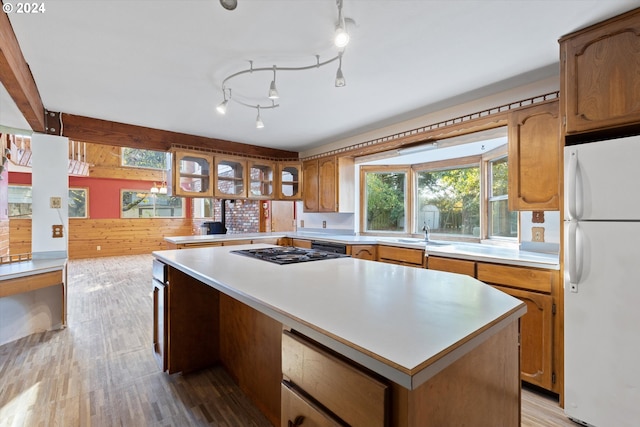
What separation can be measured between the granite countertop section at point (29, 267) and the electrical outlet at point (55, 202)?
0.53m

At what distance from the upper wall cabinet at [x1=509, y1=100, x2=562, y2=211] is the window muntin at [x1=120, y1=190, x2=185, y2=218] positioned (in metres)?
8.22

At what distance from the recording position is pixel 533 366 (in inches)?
76.4

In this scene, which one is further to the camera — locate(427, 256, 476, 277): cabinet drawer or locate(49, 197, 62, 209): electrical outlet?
locate(49, 197, 62, 209): electrical outlet

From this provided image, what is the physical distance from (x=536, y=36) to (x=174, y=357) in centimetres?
313

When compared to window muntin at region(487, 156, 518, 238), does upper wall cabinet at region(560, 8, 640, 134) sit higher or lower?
higher

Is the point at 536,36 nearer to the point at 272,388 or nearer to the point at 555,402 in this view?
the point at 555,402

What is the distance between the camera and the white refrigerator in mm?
1467

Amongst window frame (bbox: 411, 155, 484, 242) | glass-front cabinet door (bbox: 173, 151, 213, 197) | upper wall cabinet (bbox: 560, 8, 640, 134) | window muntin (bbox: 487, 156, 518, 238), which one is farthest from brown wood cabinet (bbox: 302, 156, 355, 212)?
upper wall cabinet (bbox: 560, 8, 640, 134)

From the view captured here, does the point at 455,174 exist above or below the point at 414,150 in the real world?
below

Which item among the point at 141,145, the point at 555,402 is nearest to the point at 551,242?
the point at 555,402

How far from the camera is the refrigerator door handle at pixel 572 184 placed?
5.35 ft

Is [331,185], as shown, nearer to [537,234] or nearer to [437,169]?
[437,169]

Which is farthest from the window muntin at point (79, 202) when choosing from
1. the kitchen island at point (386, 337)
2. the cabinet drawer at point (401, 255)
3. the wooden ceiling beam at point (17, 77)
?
the cabinet drawer at point (401, 255)

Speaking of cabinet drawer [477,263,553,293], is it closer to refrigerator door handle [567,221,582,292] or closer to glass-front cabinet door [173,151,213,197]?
refrigerator door handle [567,221,582,292]
